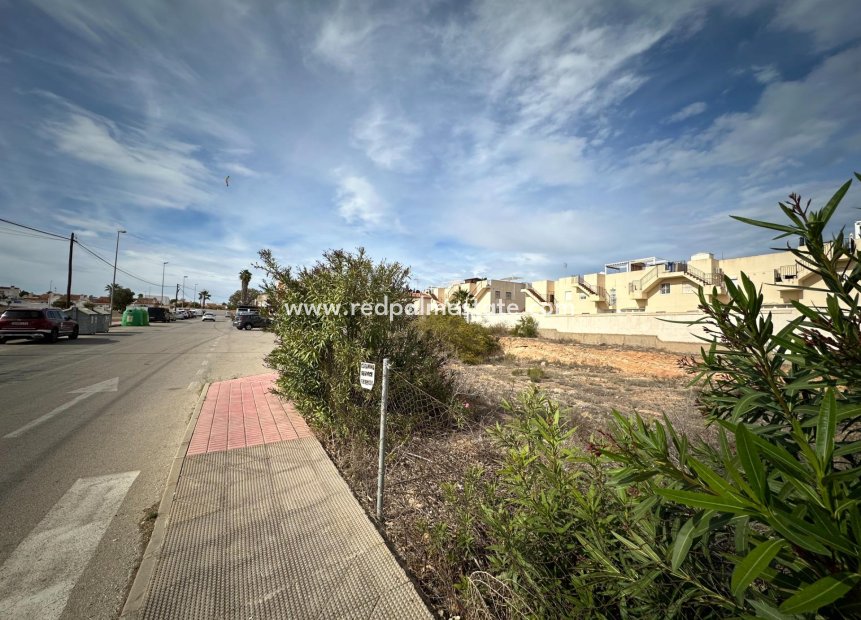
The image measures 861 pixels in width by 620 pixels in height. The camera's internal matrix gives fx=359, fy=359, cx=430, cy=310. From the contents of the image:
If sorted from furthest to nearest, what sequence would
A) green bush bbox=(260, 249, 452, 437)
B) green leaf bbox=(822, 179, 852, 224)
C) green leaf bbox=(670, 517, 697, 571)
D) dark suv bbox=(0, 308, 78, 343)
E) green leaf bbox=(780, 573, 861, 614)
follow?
dark suv bbox=(0, 308, 78, 343), green bush bbox=(260, 249, 452, 437), green leaf bbox=(822, 179, 852, 224), green leaf bbox=(670, 517, 697, 571), green leaf bbox=(780, 573, 861, 614)

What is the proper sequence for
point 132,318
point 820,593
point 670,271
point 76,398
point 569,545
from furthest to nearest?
point 670,271
point 132,318
point 76,398
point 569,545
point 820,593

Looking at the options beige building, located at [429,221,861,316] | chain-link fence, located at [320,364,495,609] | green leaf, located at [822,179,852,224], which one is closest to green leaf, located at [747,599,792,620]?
green leaf, located at [822,179,852,224]

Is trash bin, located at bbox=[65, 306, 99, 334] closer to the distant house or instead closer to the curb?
the curb

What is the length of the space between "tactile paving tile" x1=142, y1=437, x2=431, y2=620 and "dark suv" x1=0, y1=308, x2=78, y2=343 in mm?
19175

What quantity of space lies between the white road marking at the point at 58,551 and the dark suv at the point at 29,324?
60.2ft

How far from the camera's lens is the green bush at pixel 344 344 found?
4777 mm

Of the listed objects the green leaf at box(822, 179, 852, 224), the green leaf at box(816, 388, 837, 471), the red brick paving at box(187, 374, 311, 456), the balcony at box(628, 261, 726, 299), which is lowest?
the red brick paving at box(187, 374, 311, 456)

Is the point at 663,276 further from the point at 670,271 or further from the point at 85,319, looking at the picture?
the point at 85,319

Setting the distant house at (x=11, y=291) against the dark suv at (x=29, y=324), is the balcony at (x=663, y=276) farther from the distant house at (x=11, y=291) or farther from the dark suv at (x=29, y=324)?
the distant house at (x=11, y=291)

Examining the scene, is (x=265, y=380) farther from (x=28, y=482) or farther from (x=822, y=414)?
(x=822, y=414)

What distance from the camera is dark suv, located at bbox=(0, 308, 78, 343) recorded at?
15695mm

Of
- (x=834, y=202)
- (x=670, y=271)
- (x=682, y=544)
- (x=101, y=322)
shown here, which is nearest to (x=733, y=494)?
(x=682, y=544)

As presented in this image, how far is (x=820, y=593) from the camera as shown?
24.8 inches

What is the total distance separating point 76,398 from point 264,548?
7.15m
